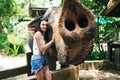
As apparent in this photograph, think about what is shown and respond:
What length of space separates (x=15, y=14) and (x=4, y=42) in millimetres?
3456

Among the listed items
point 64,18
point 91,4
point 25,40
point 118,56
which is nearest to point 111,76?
point 118,56

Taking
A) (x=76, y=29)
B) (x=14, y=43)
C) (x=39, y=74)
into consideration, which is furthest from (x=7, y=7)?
(x=76, y=29)

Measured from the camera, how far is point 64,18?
399 cm

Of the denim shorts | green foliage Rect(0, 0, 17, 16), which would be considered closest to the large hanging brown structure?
the denim shorts

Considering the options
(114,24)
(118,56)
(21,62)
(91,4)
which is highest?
(91,4)

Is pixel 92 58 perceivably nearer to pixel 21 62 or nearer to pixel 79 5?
pixel 21 62

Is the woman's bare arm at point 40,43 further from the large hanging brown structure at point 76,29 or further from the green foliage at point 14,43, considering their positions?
the green foliage at point 14,43

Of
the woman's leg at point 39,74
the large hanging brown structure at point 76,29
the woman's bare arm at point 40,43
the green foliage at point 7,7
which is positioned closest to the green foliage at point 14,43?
the green foliage at point 7,7

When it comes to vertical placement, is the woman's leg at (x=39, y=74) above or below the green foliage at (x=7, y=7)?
below

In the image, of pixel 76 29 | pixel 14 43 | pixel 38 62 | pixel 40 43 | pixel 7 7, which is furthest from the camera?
pixel 7 7

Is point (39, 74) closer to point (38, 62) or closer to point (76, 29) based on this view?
point (38, 62)

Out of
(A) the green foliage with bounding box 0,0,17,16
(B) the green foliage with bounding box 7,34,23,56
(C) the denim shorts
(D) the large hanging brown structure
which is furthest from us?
(A) the green foliage with bounding box 0,0,17,16

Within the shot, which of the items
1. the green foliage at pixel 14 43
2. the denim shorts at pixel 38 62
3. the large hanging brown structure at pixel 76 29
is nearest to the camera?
the large hanging brown structure at pixel 76 29

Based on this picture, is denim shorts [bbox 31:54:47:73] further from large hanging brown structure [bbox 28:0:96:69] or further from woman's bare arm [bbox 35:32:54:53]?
large hanging brown structure [bbox 28:0:96:69]
